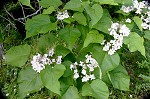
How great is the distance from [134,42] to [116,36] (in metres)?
0.09

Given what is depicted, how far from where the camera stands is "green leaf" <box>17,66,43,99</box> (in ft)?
4.66

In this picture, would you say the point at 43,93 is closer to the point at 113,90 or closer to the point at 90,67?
the point at 113,90

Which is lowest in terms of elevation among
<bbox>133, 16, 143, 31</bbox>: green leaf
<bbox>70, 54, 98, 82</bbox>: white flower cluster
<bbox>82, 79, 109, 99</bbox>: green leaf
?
<bbox>82, 79, 109, 99</bbox>: green leaf

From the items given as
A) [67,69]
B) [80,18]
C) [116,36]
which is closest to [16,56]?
[67,69]

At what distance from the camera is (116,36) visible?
1.29 meters

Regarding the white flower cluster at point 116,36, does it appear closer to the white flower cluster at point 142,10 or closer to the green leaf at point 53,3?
the white flower cluster at point 142,10

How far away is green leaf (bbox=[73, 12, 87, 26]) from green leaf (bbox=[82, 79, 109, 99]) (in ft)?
1.00

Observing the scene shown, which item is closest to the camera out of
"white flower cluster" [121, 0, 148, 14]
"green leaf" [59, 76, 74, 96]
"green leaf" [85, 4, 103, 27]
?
"green leaf" [85, 4, 103, 27]

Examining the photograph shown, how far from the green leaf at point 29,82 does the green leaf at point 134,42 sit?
0.44 metres

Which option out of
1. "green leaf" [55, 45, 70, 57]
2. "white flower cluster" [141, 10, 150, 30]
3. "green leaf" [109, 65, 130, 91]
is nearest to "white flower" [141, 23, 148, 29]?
"white flower cluster" [141, 10, 150, 30]

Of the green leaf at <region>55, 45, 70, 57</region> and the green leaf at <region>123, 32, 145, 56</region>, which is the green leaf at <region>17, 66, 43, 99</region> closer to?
the green leaf at <region>55, 45, 70, 57</region>

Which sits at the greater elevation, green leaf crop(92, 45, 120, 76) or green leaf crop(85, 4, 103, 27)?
green leaf crop(85, 4, 103, 27)

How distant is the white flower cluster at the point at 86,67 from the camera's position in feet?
4.58

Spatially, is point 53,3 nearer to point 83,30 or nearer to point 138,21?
point 83,30
